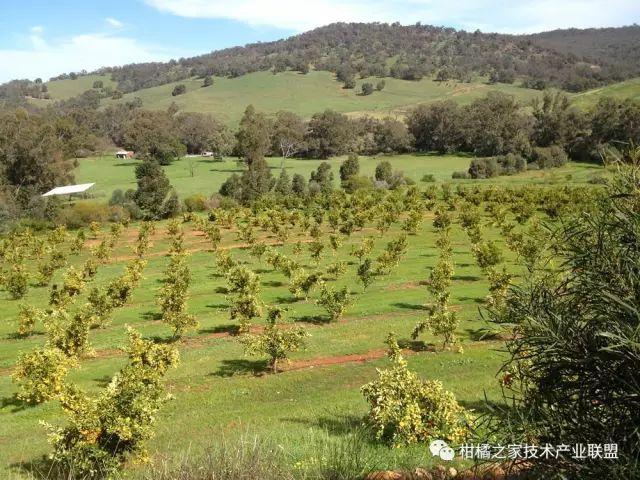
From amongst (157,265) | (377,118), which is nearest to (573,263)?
(157,265)

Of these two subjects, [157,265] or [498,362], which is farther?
[157,265]

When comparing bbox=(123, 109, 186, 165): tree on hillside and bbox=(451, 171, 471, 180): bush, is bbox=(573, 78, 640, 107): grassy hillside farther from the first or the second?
bbox=(123, 109, 186, 165): tree on hillside

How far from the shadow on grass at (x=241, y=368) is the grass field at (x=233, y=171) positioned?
72.7m

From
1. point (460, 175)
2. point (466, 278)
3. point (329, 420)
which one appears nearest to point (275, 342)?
point (329, 420)

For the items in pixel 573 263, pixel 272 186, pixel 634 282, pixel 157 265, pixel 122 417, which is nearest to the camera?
pixel 634 282

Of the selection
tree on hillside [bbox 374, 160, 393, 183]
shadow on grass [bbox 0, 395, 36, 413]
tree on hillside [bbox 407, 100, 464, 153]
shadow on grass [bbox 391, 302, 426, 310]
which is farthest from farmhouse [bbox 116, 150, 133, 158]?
shadow on grass [bbox 0, 395, 36, 413]

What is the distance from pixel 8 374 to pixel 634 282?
26.8m

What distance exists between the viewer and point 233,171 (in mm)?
117312

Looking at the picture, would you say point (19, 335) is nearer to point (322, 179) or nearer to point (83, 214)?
point (83, 214)

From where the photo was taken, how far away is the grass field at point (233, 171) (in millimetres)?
99625

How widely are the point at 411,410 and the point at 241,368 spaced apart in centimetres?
1238

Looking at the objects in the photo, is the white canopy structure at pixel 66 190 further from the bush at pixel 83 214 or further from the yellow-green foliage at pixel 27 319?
the yellow-green foliage at pixel 27 319

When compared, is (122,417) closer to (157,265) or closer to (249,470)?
(249,470)

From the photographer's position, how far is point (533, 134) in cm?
12656
